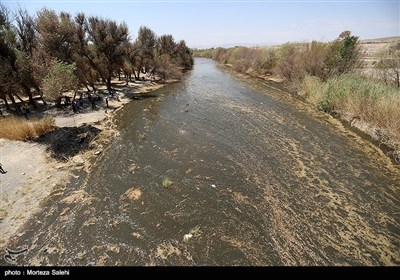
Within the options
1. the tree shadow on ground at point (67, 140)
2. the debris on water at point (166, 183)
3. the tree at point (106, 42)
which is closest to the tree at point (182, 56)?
the tree at point (106, 42)

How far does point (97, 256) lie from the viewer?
27.6ft

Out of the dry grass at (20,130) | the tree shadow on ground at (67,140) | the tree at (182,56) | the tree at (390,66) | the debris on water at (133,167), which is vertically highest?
the tree at (182,56)

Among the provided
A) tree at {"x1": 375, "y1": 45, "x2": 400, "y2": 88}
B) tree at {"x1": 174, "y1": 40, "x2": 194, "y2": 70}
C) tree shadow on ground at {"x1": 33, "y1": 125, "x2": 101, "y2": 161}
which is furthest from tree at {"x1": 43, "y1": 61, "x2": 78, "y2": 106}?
tree at {"x1": 174, "y1": 40, "x2": 194, "y2": 70}

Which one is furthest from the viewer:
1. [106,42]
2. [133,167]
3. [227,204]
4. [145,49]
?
[145,49]

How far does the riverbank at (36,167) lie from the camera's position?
33.9 ft

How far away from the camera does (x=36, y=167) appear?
13609mm

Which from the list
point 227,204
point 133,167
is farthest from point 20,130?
point 227,204

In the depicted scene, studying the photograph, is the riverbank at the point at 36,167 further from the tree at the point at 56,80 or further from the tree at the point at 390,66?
the tree at the point at 390,66

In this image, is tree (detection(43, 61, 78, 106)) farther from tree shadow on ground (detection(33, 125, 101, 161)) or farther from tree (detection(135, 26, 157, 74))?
tree (detection(135, 26, 157, 74))

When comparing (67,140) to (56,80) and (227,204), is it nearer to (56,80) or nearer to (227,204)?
(56,80)

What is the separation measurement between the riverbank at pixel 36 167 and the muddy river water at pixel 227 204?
72cm

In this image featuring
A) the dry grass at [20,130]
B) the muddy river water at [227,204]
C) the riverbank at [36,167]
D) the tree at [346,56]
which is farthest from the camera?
the tree at [346,56]

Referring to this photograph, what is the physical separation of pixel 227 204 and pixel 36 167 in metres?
11.4
